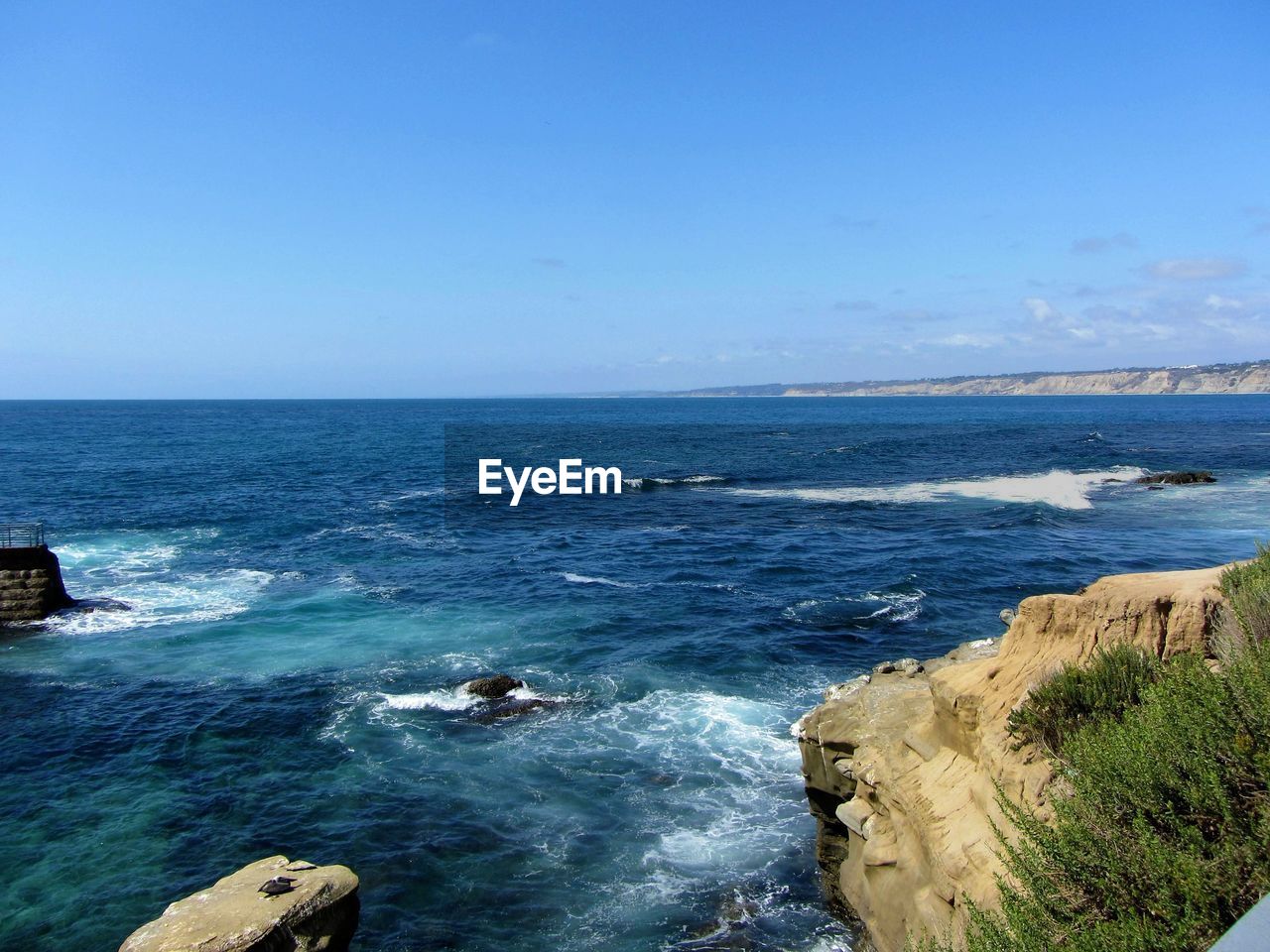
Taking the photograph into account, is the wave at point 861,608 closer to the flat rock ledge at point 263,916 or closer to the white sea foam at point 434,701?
the white sea foam at point 434,701

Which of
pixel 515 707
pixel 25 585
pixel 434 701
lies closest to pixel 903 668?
pixel 515 707

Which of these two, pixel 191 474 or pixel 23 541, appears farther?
pixel 191 474

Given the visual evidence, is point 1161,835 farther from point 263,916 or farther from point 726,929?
point 263,916

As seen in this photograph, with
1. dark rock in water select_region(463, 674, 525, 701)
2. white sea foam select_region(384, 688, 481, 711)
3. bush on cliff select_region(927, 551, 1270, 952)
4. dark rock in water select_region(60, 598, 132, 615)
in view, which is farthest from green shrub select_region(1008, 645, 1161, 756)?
dark rock in water select_region(60, 598, 132, 615)

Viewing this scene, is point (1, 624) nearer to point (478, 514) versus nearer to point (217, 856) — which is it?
point (217, 856)

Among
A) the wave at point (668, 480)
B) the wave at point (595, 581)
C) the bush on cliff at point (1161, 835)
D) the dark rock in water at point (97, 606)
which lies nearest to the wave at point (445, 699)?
the wave at point (595, 581)

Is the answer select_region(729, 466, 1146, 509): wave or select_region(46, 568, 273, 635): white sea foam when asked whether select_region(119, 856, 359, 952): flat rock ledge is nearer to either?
select_region(46, 568, 273, 635): white sea foam

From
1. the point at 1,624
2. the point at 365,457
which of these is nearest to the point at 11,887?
the point at 1,624

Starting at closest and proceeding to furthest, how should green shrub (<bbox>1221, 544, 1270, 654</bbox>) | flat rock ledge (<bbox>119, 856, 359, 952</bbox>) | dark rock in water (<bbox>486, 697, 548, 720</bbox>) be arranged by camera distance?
green shrub (<bbox>1221, 544, 1270, 654</bbox>) → flat rock ledge (<bbox>119, 856, 359, 952</bbox>) → dark rock in water (<bbox>486, 697, 548, 720</bbox>)
